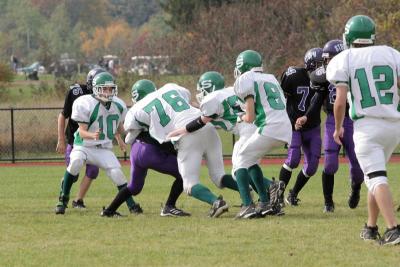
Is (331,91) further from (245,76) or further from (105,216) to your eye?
(105,216)

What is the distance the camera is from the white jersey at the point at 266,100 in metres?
10.0

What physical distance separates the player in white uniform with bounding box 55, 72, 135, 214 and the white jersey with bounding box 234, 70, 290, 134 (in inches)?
66.2

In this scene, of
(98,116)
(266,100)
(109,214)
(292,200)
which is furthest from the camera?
(292,200)

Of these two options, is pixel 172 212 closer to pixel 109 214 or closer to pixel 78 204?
pixel 109 214

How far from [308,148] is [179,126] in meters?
1.95

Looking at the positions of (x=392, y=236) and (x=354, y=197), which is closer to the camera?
(x=392, y=236)

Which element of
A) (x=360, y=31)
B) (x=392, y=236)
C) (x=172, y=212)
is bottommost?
(x=172, y=212)

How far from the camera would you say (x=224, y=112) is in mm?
10352

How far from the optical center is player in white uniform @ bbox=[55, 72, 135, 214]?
35.8 feet

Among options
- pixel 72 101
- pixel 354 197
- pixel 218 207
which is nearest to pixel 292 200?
pixel 354 197

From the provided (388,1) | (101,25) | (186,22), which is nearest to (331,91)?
(388,1)

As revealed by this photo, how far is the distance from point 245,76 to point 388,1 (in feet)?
76.2

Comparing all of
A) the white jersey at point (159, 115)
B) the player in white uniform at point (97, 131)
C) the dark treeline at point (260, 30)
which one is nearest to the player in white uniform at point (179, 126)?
the white jersey at point (159, 115)

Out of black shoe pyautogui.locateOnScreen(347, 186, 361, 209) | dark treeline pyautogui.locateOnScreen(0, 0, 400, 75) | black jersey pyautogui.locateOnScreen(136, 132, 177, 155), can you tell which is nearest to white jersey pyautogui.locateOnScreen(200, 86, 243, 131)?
black jersey pyautogui.locateOnScreen(136, 132, 177, 155)
